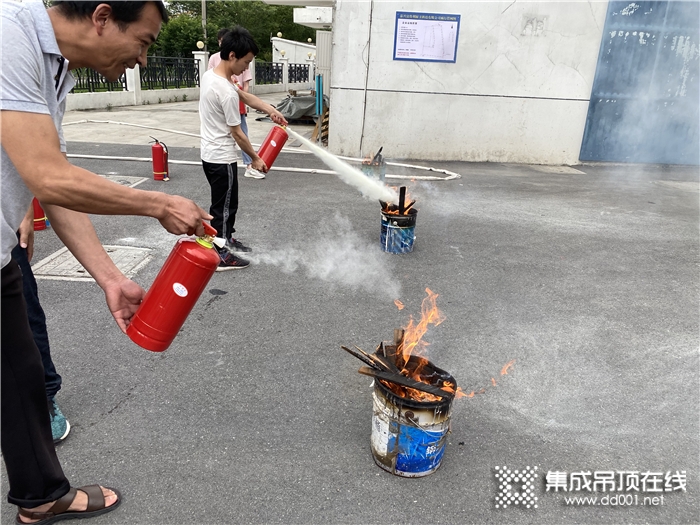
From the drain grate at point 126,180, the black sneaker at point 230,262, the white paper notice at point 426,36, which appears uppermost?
the white paper notice at point 426,36

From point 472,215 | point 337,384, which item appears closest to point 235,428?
point 337,384

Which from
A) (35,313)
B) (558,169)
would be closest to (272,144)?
(35,313)

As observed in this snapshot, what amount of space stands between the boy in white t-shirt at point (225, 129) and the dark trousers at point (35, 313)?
2.45 metres

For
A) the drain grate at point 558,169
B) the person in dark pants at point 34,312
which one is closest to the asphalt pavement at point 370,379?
the person in dark pants at point 34,312

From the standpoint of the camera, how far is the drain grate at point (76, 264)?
4.64 meters

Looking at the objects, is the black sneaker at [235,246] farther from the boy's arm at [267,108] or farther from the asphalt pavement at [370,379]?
the boy's arm at [267,108]

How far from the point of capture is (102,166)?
9.05m

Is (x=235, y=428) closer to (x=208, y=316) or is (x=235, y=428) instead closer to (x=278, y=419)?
(x=278, y=419)

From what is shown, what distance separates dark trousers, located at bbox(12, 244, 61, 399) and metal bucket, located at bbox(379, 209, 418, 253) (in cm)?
366

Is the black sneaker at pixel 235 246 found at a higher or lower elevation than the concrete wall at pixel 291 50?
lower

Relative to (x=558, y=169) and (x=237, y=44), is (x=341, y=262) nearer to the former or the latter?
(x=237, y=44)


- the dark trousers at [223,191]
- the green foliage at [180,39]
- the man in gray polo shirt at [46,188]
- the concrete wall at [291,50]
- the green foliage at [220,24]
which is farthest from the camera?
the concrete wall at [291,50]

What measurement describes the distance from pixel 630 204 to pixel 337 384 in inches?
283

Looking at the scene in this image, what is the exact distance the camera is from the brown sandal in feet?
7.26
